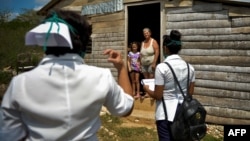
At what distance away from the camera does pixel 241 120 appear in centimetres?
735

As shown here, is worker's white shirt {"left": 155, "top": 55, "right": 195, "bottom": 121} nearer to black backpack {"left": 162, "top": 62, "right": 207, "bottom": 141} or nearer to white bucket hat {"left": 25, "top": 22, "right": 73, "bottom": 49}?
black backpack {"left": 162, "top": 62, "right": 207, "bottom": 141}

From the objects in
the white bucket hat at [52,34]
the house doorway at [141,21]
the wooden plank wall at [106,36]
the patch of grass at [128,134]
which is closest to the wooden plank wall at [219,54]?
the patch of grass at [128,134]

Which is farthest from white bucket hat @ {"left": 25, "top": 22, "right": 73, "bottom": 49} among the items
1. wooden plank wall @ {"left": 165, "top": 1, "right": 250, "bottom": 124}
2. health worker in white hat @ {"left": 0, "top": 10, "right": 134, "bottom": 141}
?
wooden plank wall @ {"left": 165, "top": 1, "right": 250, "bottom": 124}

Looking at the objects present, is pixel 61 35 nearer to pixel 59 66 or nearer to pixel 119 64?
pixel 59 66

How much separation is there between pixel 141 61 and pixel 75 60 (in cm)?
683

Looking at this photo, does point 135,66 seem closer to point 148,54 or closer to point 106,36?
point 148,54

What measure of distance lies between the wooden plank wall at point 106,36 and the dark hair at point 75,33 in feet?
25.2

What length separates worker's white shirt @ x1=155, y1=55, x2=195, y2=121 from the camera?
3.59 m

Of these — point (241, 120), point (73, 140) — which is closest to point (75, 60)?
point (73, 140)

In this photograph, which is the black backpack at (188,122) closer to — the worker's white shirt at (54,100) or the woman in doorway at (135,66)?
the worker's white shirt at (54,100)

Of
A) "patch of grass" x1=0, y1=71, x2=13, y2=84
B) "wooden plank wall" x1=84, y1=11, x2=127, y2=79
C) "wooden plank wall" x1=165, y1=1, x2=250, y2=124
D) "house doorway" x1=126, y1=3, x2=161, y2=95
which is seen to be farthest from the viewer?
"patch of grass" x1=0, y1=71, x2=13, y2=84

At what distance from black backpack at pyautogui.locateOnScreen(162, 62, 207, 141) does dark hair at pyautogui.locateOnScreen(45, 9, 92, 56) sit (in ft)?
6.03

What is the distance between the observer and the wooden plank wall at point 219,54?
7316 mm

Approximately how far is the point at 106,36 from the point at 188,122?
6.97 m
